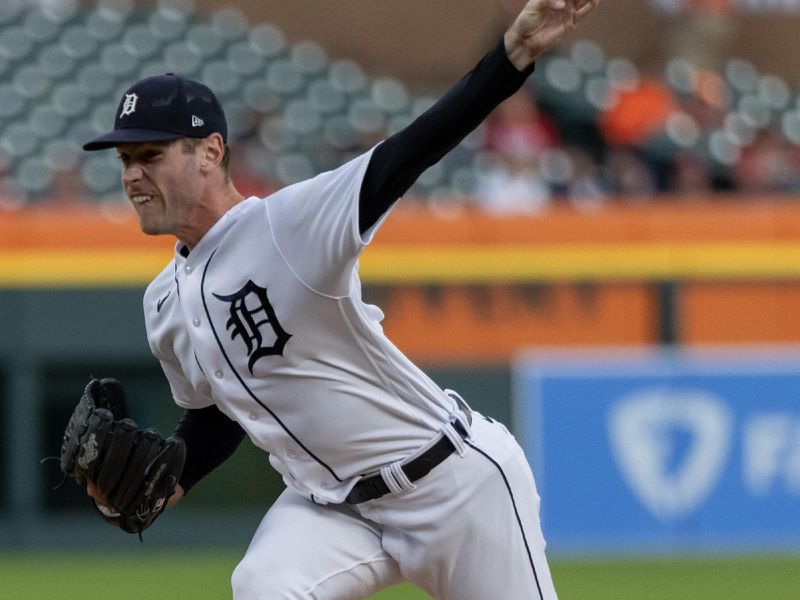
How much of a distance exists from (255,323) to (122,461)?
1.75 feet

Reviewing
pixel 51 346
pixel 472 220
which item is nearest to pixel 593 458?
pixel 472 220

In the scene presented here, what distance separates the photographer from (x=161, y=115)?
4090 mm

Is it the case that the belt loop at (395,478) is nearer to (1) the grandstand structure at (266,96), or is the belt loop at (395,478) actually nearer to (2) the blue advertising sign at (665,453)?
(2) the blue advertising sign at (665,453)

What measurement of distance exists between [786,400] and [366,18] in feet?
19.4

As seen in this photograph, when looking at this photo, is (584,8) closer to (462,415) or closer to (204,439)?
(462,415)

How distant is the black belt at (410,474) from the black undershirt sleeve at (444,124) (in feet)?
2.49

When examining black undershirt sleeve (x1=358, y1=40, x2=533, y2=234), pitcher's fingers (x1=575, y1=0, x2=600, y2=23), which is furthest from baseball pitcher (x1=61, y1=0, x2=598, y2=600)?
pitcher's fingers (x1=575, y1=0, x2=600, y2=23)

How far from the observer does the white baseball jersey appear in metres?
3.97

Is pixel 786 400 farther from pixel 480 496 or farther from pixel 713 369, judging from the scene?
pixel 480 496

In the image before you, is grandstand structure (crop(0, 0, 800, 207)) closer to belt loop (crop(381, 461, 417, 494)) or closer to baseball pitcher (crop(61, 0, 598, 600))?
baseball pitcher (crop(61, 0, 598, 600))

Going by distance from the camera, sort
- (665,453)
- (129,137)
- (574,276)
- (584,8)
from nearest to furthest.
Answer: (584,8), (129,137), (665,453), (574,276)

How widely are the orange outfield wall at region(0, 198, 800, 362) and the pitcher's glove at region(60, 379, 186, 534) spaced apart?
17.8 ft

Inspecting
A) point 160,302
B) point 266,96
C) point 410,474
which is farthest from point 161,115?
point 266,96

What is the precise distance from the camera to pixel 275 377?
4090mm
